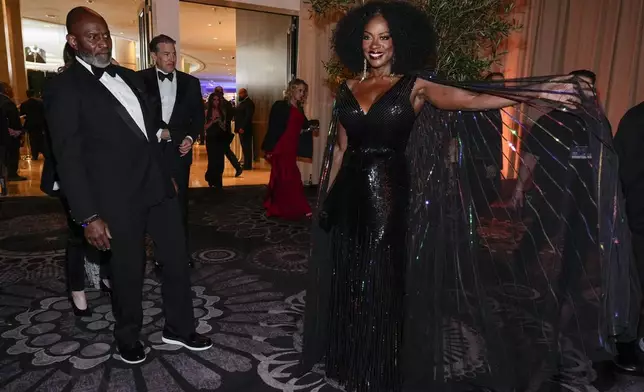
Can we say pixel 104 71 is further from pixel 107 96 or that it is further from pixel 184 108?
pixel 184 108

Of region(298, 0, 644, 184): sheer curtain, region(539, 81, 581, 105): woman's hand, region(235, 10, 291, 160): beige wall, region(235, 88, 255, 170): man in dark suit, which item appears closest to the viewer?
region(539, 81, 581, 105): woman's hand

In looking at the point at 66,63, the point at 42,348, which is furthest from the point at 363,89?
the point at 42,348

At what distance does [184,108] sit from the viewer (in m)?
3.56

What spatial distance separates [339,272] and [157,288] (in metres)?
1.93

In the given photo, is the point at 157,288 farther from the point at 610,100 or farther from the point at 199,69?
the point at 199,69

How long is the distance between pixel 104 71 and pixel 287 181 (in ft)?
12.0

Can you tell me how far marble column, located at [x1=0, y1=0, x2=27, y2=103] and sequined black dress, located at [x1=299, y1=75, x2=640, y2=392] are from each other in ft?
30.4

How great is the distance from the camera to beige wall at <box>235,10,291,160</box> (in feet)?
28.0

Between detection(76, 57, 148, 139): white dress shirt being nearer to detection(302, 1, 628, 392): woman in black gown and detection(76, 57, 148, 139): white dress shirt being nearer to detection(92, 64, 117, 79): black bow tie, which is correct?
detection(92, 64, 117, 79): black bow tie

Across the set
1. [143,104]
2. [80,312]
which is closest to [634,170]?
[143,104]

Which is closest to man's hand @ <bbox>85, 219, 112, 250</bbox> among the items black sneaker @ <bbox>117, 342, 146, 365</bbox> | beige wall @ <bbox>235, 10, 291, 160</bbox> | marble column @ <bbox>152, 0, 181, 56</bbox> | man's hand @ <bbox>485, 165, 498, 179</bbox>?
black sneaker @ <bbox>117, 342, 146, 365</bbox>

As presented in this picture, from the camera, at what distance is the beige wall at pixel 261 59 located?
336 inches

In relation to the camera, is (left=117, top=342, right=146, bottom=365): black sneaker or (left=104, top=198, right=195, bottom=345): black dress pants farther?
(left=117, top=342, right=146, bottom=365): black sneaker

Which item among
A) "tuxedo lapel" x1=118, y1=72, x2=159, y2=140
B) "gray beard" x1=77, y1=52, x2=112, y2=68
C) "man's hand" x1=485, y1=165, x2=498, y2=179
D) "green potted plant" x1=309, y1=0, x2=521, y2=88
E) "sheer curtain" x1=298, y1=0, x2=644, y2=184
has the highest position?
"sheer curtain" x1=298, y1=0, x2=644, y2=184
